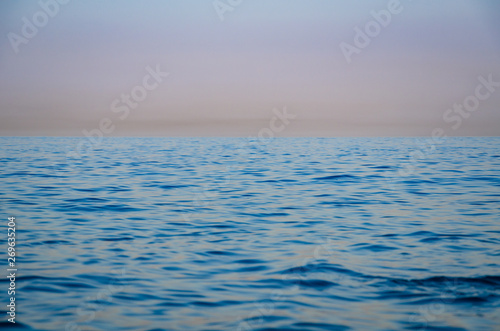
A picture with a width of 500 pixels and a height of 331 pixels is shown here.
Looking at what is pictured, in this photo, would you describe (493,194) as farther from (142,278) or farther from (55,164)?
(55,164)

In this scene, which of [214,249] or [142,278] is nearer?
[142,278]

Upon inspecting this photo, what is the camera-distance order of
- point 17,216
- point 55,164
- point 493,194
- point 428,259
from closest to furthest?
point 428,259, point 17,216, point 493,194, point 55,164

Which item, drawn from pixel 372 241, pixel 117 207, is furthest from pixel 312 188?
pixel 372 241

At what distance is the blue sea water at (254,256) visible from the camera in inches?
275

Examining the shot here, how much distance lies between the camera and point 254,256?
9.77 m

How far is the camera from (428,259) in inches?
381

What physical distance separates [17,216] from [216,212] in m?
4.55

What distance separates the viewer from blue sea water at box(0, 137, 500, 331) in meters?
6.99

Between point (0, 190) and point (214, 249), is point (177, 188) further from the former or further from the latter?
point (214, 249)

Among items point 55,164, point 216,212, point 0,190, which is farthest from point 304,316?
point 55,164

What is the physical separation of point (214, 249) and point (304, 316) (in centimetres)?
355

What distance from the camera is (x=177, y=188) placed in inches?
744

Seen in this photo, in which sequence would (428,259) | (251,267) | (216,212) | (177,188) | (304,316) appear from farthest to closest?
1. (177,188)
2. (216,212)
3. (428,259)
4. (251,267)
5. (304,316)

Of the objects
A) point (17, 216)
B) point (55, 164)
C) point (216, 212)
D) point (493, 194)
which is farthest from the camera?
point (55, 164)
